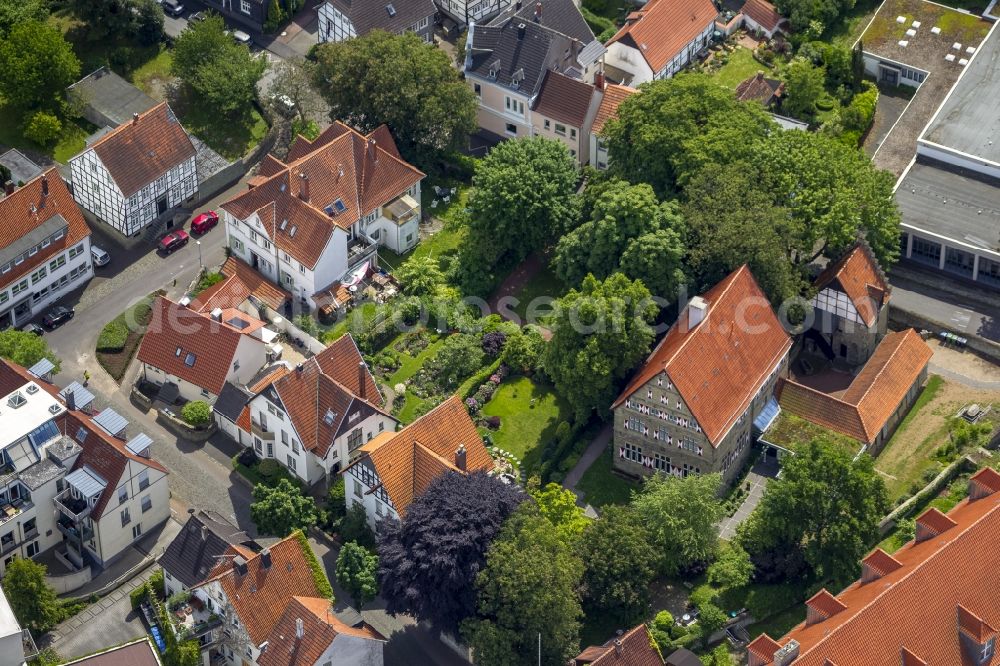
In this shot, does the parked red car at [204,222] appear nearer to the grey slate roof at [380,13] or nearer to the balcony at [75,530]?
the grey slate roof at [380,13]

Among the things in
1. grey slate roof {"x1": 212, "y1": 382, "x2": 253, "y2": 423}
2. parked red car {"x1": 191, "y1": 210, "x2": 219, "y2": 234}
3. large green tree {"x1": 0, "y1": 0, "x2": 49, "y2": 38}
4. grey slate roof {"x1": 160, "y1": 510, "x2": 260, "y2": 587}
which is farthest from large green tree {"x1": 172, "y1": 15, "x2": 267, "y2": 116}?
grey slate roof {"x1": 160, "y1": 510, "x2": 260, "y2": 587}

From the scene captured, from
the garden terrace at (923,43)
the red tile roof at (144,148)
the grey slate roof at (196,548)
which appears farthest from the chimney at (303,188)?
the garden terrace at (923,43)

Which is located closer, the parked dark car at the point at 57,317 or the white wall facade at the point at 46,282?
the white wall facade at the point at 46,282

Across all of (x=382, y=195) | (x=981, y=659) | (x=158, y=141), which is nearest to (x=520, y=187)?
(x=382, y=195)

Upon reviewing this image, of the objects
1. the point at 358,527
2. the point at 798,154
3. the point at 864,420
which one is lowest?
the point at 358,527

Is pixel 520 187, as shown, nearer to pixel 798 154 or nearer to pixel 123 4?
pixel 798 154

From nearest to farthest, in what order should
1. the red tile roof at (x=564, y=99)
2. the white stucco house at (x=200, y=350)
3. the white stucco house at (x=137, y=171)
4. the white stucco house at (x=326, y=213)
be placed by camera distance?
the white stucco house at (x=200, y=350) → the white stucco house at (x=326, y=213) → the white stucco house at (x=137, y=171) → the red tile roof at (x=564, y=99)
